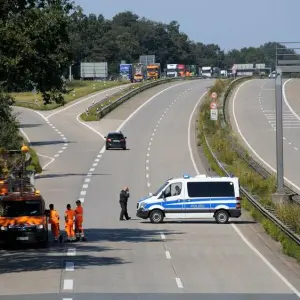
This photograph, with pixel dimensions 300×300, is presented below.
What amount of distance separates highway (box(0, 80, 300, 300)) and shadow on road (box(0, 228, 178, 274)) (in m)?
0.03

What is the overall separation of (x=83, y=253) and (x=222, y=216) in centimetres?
963

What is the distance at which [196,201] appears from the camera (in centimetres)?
3572

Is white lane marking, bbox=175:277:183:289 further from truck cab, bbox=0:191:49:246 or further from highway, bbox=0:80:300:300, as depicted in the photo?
truck cab, bbox=0:191:49:246

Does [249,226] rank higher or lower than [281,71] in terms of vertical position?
lower

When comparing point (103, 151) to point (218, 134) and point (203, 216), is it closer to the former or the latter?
point (218, 134)

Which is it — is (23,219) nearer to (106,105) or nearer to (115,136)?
(115,136)

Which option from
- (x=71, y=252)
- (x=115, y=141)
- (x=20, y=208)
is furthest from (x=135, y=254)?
(x=115, y=141)

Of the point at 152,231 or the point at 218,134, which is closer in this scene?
the point at 152,231

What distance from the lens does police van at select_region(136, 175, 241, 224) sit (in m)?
35.6

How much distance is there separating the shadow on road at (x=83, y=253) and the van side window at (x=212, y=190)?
10.5ft

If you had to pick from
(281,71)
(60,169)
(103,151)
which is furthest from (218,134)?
(281,71)

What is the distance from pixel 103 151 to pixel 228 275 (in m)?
43.6

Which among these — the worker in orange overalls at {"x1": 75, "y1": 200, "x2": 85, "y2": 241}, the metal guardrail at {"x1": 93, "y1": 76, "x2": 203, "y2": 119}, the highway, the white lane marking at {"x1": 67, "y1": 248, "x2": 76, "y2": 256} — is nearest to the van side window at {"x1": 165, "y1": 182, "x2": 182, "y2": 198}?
the highway

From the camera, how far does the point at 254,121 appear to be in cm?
8425
